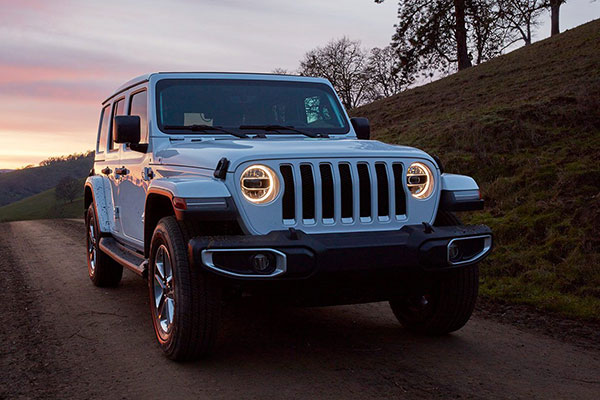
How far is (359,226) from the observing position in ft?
13.4

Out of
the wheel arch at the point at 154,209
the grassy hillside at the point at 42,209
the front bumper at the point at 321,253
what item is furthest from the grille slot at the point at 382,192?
the grassy hillside at the point at 42,209

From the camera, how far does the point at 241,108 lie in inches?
219

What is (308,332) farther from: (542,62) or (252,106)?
(542,62)

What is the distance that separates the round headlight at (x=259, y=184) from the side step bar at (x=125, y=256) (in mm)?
1393

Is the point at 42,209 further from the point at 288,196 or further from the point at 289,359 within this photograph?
the point at 288,196

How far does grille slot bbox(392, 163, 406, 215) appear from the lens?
4.20 metres

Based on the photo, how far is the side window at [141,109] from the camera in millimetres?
5629

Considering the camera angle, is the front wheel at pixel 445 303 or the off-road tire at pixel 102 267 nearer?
the front wheel at pixel 445 303

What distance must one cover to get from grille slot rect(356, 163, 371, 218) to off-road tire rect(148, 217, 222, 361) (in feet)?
3.41

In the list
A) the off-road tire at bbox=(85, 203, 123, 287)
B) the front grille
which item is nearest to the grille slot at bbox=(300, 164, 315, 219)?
the front grille

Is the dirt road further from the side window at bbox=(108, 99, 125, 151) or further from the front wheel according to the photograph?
the side window at bbox=(108, 99, 125, 151)

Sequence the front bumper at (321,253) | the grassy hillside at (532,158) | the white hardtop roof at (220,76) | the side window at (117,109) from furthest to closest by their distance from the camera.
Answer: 1. the grassy hillside at (532,158)
2. the side window at (117,109)
3. the white hardtop roof at (220,76)
4. the front bumper at (321,253)

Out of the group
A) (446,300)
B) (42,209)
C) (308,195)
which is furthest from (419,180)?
(42,209)

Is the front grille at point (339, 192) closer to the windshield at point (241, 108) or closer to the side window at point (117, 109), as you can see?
the windshield at point (241, 108)
